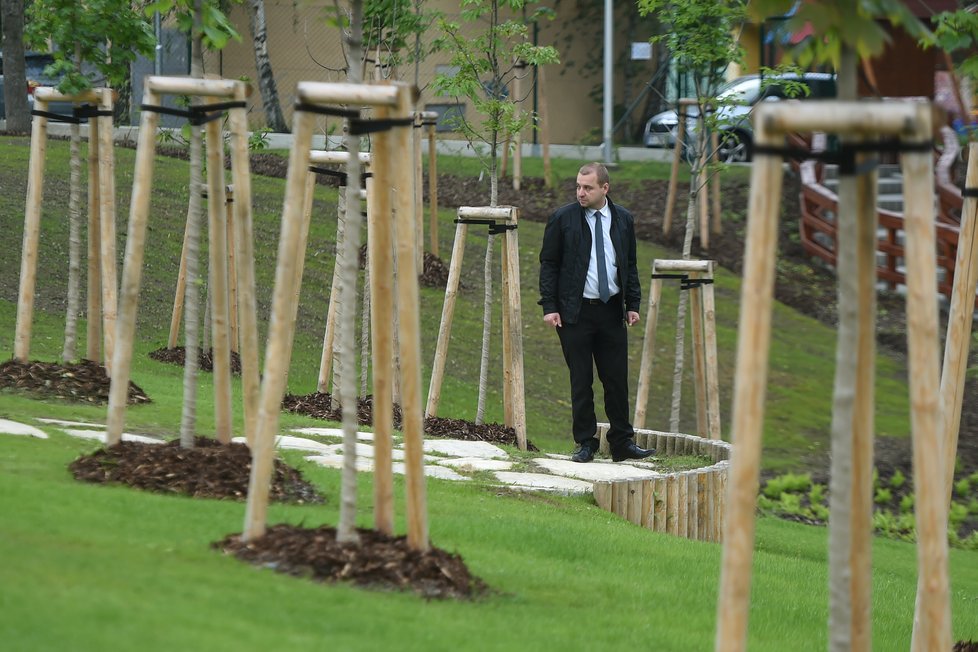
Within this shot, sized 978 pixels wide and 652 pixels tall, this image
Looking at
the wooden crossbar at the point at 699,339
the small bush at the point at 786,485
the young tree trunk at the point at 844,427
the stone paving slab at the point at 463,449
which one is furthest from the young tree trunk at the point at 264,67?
the young tree trunk at the point at 844,427

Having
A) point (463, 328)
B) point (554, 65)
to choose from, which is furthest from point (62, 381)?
point (554, 65)

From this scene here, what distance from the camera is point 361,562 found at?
5695mm

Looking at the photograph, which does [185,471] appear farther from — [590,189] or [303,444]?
[590,189]

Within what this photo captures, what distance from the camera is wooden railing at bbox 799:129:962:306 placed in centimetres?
2158

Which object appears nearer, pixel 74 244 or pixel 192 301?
pixel 192 301

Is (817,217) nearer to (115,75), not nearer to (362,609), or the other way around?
(115,75)

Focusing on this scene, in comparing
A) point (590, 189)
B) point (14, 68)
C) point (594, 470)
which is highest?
point (14, 68)

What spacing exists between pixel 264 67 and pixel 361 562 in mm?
23062

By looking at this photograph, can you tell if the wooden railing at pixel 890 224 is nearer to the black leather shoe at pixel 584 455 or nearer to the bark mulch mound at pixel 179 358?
the bark mulch mound at pixel 179 358

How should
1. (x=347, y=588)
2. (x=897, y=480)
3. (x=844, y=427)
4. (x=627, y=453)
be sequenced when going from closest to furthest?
(x=844, y=427) → (x=347, y=588) → (x=627, y=453) → (x=897, y=480)

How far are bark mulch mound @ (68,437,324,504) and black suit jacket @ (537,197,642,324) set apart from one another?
11.9 feet

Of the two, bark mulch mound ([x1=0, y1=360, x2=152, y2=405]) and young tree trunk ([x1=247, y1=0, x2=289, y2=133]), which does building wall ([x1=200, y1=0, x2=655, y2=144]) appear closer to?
young tree trunk ([x1=247, y1=0, x2=289, y2=133])

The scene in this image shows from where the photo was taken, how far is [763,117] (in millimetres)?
4668

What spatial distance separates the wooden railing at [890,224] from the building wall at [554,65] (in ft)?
24.7
